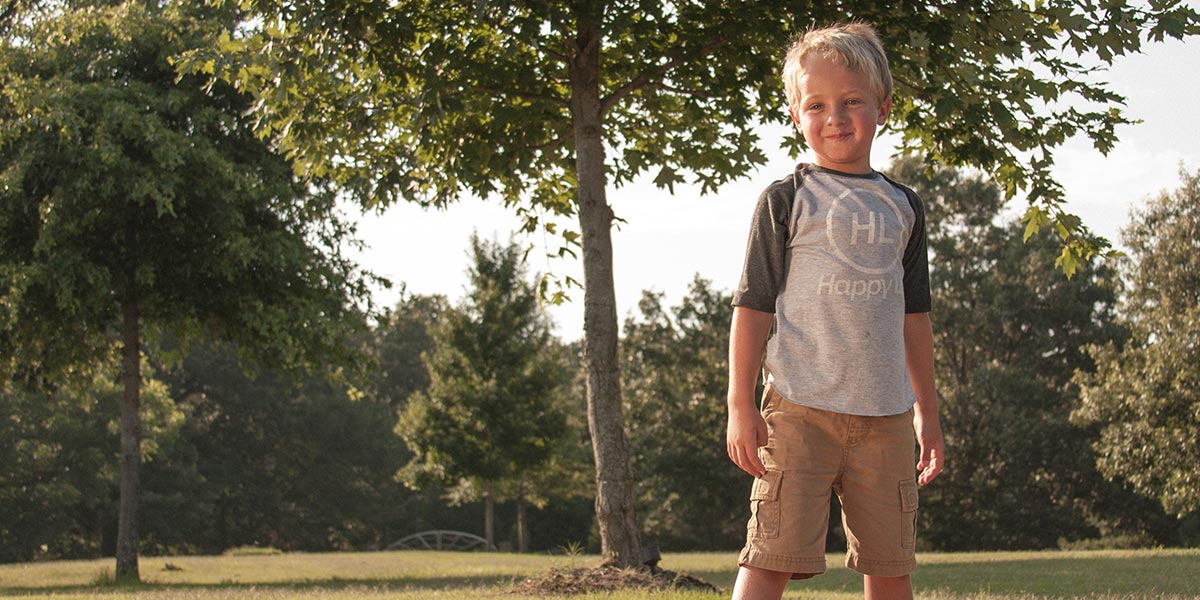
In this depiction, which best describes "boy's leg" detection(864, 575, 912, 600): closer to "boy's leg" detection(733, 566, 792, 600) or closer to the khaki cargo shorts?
the khaki cargo shorts

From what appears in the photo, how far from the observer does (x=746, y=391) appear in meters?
3.42

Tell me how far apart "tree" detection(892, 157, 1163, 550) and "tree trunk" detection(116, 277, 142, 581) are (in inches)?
948

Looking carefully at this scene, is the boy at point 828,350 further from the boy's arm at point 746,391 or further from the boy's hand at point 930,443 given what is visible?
the boy's hand at point 930,443

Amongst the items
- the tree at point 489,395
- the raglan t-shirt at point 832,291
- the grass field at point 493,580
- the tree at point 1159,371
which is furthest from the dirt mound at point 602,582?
the tree at point 489,395

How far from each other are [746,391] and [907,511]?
0.65m

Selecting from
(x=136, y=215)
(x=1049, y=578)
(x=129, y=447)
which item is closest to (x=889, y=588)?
(x=1049, y=578)

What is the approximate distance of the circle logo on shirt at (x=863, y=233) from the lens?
3.49 m

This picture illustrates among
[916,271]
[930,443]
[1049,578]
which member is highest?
[916,271]

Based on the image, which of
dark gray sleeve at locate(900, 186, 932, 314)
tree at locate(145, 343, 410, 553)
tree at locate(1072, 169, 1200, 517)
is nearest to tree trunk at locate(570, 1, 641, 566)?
dark gray sleeve at locate(900, 186, 932, 314)

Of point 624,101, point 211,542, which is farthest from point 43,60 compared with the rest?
point 211,542

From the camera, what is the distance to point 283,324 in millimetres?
17375

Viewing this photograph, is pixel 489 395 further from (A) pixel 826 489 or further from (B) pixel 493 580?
(A) pixel 826 489

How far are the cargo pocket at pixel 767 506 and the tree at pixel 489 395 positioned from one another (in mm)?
29405

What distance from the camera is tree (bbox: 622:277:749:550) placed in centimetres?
4209
